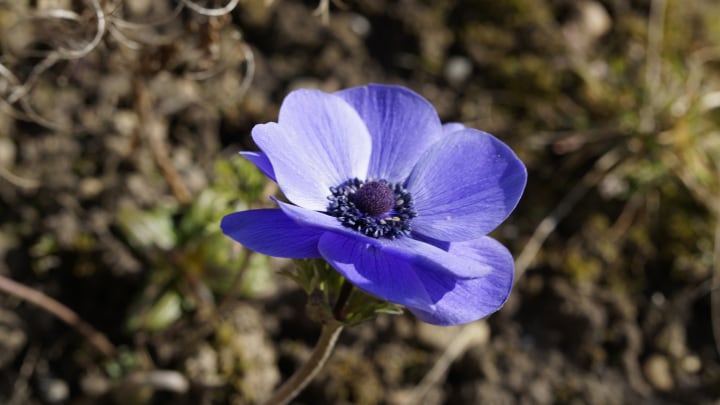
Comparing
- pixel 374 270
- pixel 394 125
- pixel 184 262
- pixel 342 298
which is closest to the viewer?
pixel 374 270

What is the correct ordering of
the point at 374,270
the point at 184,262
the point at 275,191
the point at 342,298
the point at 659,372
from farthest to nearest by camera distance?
the point at 659,372, the point at 184,262, the point at 275,191, the point at 342,298, the point at 374,270

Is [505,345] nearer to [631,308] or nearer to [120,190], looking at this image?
[631,308]

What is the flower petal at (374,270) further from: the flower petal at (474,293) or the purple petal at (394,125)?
the purple petal at (394,125)

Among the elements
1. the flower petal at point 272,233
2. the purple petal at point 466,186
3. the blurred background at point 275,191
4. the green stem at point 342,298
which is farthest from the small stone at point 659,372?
the flower petal at point 272,233

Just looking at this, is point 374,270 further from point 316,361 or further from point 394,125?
point 394,125

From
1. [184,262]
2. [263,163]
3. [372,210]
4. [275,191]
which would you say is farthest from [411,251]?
[184,262]

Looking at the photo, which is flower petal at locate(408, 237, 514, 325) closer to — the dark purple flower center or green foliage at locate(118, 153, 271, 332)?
the dark purple flower center
